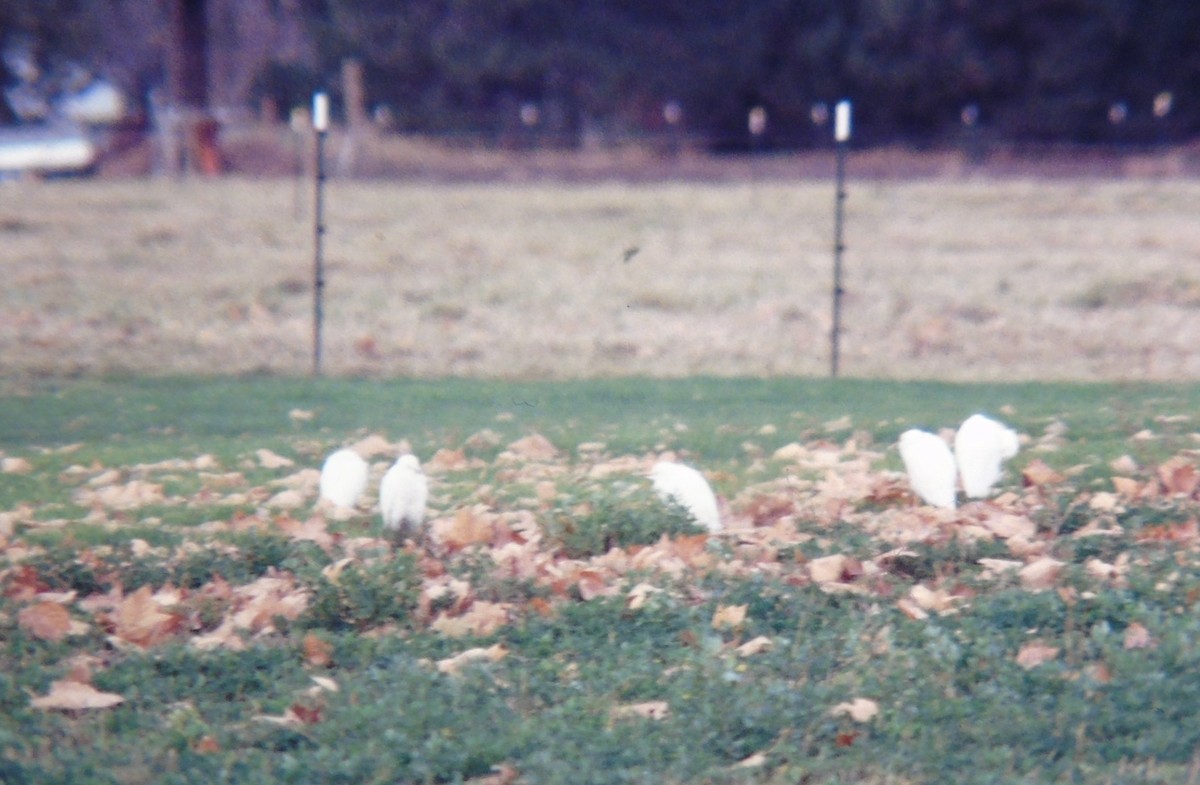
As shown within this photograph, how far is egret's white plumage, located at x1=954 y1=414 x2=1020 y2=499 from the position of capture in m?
6.84

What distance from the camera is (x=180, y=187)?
2781 centimetres

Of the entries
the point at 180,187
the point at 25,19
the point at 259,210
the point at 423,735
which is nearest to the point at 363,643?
the point at 423,735

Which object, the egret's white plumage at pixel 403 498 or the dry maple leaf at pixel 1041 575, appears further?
the egret's white plumage at pixel 403 498

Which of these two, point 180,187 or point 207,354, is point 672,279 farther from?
point 180,187

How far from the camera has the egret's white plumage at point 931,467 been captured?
265 inches

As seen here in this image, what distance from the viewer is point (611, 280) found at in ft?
61.4

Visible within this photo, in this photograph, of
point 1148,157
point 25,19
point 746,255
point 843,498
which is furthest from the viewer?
point 25,19

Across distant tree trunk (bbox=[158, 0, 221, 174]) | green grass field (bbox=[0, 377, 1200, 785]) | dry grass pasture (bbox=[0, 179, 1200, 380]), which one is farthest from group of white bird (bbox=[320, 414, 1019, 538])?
distant tree trunk (bbox=[158, 0, 221, 174])

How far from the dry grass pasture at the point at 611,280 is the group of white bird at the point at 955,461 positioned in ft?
19.5

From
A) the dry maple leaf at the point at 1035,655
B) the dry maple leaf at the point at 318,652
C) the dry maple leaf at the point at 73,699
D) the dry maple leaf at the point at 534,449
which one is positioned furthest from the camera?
the dry maple leaf at the point at 534,449

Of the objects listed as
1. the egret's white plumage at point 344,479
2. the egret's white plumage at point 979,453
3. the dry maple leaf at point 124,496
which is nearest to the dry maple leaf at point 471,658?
the egret's white plumage at point 344,479

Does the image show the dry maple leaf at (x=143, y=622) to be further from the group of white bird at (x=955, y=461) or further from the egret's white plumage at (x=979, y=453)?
the egret's white plumage at (x=979, y=453)

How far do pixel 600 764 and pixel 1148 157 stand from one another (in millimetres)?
30494

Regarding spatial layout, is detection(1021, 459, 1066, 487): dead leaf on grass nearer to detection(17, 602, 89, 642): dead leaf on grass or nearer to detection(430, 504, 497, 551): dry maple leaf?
detection(430, 504, 497, 551): dry maple leaf
